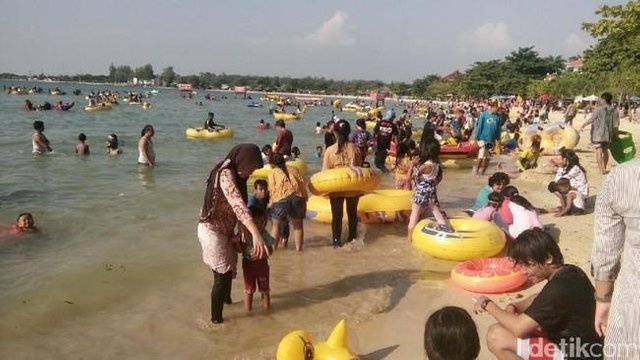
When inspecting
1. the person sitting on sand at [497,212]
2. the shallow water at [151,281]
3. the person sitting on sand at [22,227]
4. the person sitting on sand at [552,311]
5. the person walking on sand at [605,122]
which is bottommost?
the shallow water at [151,281]

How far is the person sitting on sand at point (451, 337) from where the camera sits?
215cm

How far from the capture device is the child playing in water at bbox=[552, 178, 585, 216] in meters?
7.05

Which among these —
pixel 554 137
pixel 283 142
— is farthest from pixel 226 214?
pixel 554 137

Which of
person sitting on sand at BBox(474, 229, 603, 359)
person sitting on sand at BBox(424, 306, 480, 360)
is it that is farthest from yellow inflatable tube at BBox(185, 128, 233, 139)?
person sitting on sand at BBox(424, 306, 480, 360)

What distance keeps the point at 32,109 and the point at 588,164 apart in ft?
103

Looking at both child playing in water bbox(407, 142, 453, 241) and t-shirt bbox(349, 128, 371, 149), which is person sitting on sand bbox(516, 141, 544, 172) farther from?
child playing in water bbox(407, 142, 453, 241)

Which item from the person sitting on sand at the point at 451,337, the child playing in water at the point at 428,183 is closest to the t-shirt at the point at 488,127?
the child playing in water at the point at 428,183

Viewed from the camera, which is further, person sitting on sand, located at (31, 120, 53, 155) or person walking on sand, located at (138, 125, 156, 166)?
person sitting on sand, located at (31, 120, 53, 155)

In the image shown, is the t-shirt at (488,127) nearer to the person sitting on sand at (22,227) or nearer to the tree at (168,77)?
the person sitting on sand at (22,227)

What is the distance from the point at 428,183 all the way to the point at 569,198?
238 centimetres

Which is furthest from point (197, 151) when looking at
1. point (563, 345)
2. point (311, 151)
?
point (563, 345)

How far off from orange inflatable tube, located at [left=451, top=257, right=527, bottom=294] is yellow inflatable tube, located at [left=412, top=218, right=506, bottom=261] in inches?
17.0

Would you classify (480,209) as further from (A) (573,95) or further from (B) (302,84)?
(B) (302,84)

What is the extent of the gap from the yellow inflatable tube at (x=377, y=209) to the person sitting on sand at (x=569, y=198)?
2054mm
